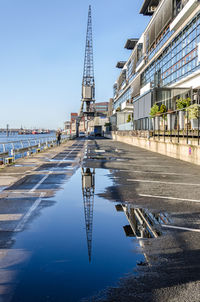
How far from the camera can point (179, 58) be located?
4084 cm

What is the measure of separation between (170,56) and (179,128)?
26.5 metres

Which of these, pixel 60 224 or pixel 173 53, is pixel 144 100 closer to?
pixel 173 53

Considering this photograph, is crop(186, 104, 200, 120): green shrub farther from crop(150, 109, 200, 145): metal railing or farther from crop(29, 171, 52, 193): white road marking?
crop(29, 171, 52, 193): white road marking

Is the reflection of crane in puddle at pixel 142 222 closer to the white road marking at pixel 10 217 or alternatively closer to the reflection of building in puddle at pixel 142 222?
the reflection of building in puddle at pixel 142 222

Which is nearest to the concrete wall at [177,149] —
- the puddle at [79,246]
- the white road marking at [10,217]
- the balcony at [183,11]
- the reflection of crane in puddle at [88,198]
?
the reflection of crane in puddle at [88,198]

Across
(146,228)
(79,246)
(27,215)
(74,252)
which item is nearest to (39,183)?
(27,215)

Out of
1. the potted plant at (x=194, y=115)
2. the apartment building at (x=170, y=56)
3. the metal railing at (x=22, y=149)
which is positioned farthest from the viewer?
the apartment building at (x=170, y=56)

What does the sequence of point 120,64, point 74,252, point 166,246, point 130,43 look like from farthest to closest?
1. point 120,64
2. point 130,43
3. point 166,246
4. point 74,252

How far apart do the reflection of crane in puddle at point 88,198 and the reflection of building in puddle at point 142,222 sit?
0.73m

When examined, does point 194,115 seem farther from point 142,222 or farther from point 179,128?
point 142,222

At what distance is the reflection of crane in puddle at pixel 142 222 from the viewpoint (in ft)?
18.6

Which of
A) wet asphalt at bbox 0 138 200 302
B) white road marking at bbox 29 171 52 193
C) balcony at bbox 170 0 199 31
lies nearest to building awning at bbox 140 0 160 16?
balcony at bbox 170 0 199 31

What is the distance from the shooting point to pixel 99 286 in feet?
12.1

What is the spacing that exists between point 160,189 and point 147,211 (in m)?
3.14
